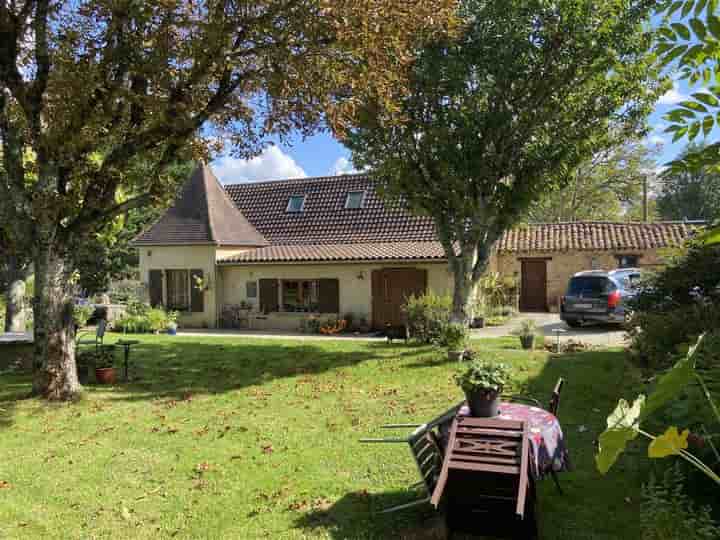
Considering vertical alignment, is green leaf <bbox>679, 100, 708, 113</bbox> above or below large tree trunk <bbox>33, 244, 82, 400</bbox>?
above

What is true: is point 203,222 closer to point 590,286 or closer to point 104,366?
point 104,366

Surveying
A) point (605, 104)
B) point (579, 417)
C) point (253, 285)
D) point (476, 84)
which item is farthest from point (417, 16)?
point (253, 285)

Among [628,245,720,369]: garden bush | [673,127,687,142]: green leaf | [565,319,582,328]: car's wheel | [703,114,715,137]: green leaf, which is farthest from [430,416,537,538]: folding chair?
[565,319,582,328]: car's wheel

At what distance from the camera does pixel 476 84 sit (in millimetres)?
12289

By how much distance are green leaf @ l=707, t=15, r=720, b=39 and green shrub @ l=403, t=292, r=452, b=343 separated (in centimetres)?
1129

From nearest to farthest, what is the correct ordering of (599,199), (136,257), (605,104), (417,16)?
(417,16), (605,104), (136,257), (599,199)

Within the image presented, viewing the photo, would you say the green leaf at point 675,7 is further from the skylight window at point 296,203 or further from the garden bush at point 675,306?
the skylight window at point 296,203

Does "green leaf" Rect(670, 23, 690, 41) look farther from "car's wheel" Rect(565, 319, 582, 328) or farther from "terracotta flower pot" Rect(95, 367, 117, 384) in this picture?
"car's wheel" Rect(565, 319, 582, 328)

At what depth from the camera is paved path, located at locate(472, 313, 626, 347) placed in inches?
580

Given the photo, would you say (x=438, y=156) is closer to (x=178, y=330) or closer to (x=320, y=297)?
(x=320, y=297)

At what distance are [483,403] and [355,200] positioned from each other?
19.5 meters

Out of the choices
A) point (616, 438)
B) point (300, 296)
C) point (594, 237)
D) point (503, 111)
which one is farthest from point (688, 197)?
point (616, 438)

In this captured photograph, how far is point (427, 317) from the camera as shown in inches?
555

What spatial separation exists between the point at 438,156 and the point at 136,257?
25.6 metres
